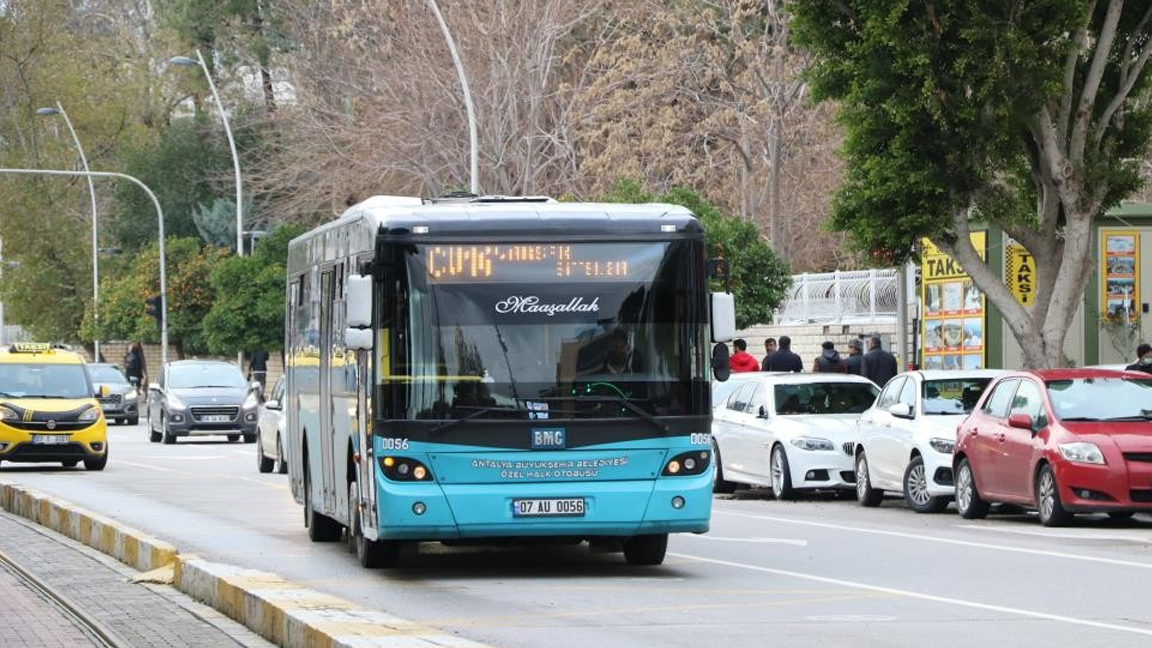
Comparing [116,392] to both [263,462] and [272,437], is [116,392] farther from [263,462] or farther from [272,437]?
[272,437]

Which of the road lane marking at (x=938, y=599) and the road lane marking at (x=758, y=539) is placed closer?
the road lane marking at (x=938, y=599)

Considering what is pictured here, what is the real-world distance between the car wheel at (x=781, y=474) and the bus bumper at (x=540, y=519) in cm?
1085

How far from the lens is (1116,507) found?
67.5 feet

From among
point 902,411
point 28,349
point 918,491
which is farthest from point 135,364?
point 918,491

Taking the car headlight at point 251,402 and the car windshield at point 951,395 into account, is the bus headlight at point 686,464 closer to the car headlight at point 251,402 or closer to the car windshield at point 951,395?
the car windshield at point 951,395

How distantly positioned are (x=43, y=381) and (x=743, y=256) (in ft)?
44.2

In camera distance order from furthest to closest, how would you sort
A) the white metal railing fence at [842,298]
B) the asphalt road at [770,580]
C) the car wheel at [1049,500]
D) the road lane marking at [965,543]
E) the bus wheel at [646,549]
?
the white metal railing fence at [842,298]
the car wheel at [1049,500]
the road lane marking at [965,543]
the bus wheel at [646,549]
the asphalt road at [770,580]

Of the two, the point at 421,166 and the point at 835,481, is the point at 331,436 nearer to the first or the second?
the point at 835,481

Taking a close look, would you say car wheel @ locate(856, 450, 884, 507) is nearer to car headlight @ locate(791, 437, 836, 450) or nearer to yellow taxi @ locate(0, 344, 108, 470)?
car headlight @ locate(791, 437, 836, 450)

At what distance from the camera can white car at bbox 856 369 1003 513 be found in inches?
942

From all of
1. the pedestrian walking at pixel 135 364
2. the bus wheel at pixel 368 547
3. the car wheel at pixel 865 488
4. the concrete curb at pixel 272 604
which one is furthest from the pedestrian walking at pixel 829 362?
the pedestrian walking at pixel 135 364

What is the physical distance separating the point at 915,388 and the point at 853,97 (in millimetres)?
3754

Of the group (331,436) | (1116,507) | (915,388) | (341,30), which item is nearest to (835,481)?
(915,388)

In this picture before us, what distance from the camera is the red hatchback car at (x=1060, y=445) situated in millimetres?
20547
